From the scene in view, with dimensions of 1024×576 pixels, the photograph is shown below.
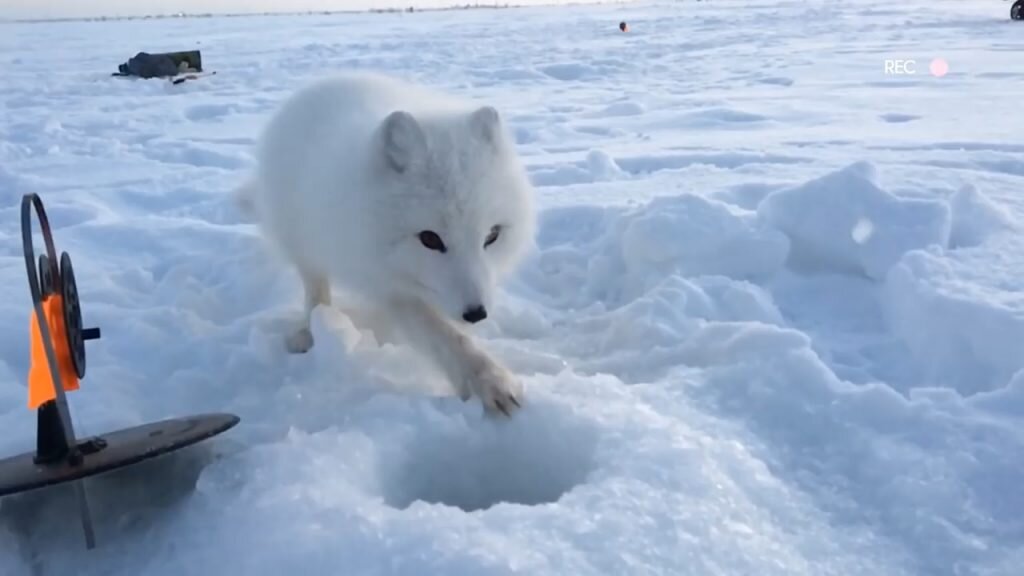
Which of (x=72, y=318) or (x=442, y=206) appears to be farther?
(x=442, y=206)

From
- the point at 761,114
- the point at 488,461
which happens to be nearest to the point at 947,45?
the point at 761,114

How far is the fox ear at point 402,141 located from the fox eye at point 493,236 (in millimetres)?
301

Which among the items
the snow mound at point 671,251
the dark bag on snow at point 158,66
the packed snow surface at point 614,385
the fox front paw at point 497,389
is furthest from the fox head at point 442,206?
the dark bag on snow at point 158,66

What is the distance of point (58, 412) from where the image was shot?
1661mm

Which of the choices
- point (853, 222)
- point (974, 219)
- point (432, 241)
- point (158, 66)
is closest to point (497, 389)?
point (432, 241)

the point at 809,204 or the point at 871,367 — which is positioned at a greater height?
the point at 809,204

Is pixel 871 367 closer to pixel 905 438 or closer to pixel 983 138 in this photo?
pixel 905 438

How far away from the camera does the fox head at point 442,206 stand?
2.25 meters

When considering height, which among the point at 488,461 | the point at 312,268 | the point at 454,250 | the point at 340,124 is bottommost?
the point at 488,461

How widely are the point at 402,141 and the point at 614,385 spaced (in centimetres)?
86

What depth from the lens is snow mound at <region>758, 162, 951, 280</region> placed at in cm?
304

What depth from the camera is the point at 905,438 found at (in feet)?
6.41

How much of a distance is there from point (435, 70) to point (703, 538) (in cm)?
1119

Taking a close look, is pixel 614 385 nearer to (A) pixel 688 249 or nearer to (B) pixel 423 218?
(B) pixel 423 218
